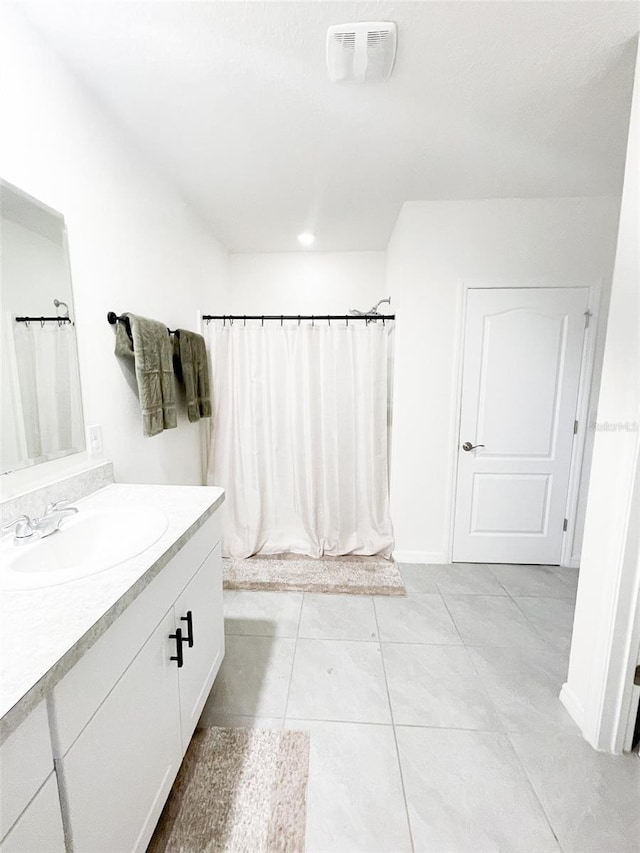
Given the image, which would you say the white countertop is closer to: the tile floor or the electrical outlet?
the electrical outlet

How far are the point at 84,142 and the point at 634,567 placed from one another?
2.49 metres

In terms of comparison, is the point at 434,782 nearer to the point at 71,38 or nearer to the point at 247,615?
the point at 247,615

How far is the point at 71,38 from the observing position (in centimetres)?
116

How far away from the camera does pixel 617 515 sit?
1.19 metres

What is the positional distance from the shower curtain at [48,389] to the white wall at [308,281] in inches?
81.8

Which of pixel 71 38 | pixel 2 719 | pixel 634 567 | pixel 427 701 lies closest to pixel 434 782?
pixel 427 701

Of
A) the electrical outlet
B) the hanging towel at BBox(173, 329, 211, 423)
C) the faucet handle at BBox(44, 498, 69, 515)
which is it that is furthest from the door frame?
the faucet handle at BBox(44, 498, 69, 515)

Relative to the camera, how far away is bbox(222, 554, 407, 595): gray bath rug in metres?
2.19

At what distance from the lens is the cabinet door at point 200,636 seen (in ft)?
3.62

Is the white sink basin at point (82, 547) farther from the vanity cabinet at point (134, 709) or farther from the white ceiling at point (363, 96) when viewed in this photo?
the white ceiling at point (363, 96)

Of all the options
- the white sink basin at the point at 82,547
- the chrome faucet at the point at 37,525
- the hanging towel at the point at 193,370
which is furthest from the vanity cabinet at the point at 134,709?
the hanging towel at the point at 193,370

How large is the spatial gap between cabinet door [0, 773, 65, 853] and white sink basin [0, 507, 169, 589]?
1.15 feet

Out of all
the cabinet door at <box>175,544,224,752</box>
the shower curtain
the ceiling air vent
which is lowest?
the cabinet door at <box>175,544,224,752</box>

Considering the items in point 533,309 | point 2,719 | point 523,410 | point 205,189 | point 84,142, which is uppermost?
point 205,189
